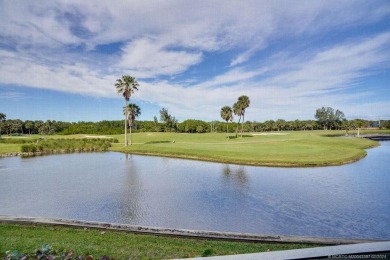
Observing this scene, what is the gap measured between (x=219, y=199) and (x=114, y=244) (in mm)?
11331

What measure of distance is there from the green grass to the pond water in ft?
12.7

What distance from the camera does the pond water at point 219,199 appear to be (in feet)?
49.1

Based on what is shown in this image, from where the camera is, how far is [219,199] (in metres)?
20.0

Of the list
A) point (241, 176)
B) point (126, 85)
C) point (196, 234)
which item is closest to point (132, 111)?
point (126, 85)

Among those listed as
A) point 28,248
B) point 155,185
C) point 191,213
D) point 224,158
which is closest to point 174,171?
point 155,185

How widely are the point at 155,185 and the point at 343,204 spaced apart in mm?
15086

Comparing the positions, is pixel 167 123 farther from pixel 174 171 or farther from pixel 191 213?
pixel 191 213

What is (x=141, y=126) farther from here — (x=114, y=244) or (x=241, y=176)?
(x=114, y=244)

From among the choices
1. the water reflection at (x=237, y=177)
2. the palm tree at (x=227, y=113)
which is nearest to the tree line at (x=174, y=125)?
the palm tree at (x=227, y=113)

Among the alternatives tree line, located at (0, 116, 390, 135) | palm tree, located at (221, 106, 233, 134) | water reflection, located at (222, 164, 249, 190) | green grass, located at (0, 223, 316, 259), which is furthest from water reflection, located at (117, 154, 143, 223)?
tree line, located at (0, 116, 390, 135)

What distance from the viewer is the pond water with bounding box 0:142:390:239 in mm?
14969

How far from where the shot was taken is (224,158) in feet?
143

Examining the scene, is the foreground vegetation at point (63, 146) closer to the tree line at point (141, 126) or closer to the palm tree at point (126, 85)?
the palm tree at point (126, 85)

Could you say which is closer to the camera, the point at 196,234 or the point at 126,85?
the point at 196,234
